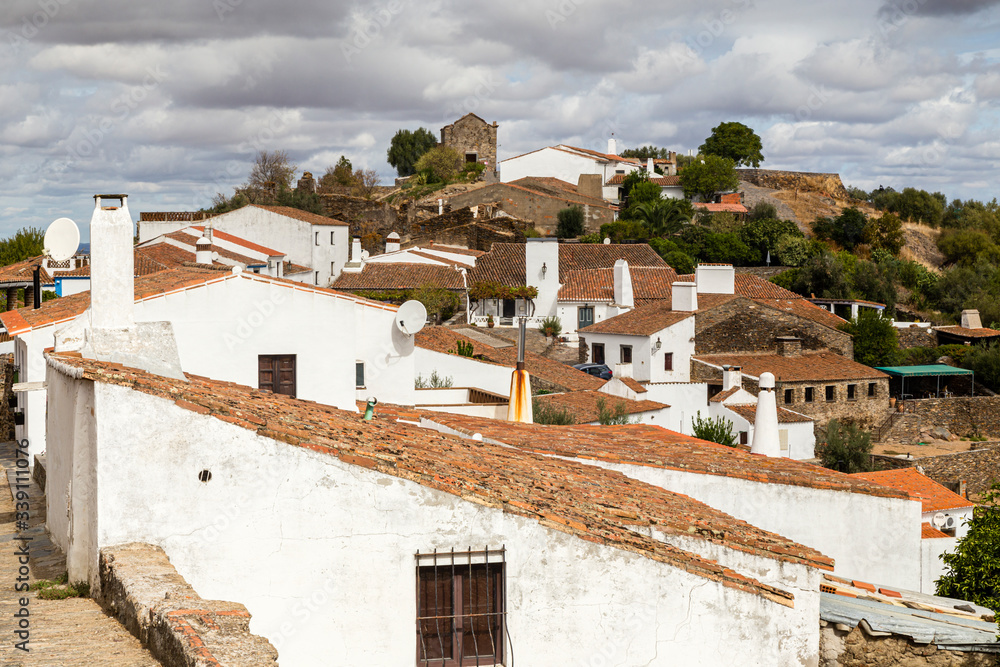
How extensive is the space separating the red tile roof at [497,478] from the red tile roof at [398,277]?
38.2 m

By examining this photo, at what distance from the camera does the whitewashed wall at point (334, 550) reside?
5938 millimetres

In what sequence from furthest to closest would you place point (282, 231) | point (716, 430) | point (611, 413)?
1. point (282, 231)
2. point (716, 430)
3. point (611, 413)

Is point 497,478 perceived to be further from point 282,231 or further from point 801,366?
point 282,231

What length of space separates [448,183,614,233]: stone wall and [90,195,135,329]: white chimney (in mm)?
57631

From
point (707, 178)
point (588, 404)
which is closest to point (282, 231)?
point (588, 404)

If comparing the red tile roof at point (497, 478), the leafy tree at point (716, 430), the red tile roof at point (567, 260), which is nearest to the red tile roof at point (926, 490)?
the leafy tree at point (716, 430)

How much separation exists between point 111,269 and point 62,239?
12.1 ft

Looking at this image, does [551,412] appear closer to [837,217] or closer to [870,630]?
[870,630]

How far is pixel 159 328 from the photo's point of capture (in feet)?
25.6

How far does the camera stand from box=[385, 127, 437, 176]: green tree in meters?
87.4

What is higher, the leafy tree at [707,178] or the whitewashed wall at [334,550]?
the leafy tree at [707,178]

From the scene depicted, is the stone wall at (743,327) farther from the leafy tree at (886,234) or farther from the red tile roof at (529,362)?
the leafy tree at (886,234)

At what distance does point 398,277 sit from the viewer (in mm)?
47500

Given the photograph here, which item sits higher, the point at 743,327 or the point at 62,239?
the point at 62,239
